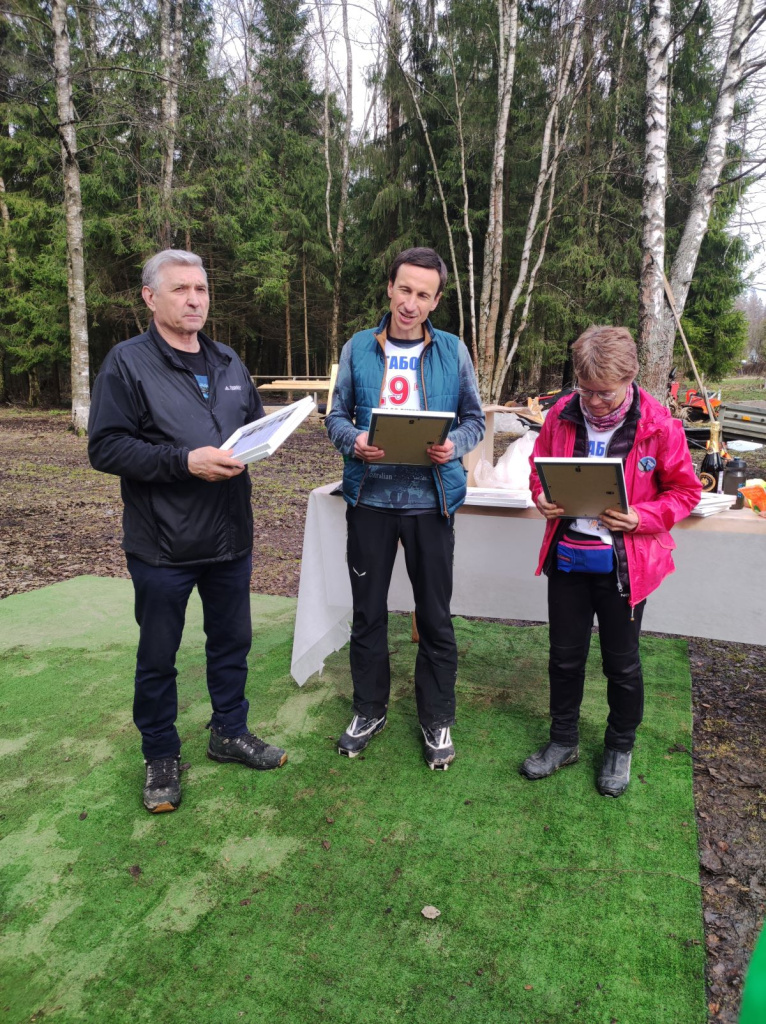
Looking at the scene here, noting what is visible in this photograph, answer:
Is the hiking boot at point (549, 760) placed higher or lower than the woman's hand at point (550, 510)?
lower

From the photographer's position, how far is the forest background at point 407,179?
44.3 ft

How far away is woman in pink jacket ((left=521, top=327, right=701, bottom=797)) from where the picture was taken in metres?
2.19

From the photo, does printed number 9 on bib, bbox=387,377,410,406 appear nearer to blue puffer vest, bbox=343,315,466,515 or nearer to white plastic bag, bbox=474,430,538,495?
blue puffer vest, bbox=343,315,466,515

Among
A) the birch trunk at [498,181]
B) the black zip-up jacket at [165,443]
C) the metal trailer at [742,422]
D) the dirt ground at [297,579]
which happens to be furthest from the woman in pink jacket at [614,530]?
the birch trunk at [498,181]

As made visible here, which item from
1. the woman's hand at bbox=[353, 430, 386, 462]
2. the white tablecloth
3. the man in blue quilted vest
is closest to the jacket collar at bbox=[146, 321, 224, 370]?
the man in blue quilted vest

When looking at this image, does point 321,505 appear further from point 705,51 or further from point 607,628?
point 705,51

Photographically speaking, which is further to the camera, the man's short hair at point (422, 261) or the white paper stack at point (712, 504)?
the white paper stack at point (712, 504)

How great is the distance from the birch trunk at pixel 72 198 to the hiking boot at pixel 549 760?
9091 millimetres

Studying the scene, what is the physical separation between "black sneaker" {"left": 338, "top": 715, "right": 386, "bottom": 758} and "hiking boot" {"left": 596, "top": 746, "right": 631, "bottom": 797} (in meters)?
0.90

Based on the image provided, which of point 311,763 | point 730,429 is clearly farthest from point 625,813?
point 730,429

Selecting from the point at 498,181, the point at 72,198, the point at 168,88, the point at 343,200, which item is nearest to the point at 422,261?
the point at 72,198

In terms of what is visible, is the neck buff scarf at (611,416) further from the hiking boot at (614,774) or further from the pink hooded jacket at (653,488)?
the hiking boot at (614,774)

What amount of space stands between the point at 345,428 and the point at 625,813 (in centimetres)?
168

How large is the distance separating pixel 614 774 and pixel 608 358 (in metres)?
1.50
